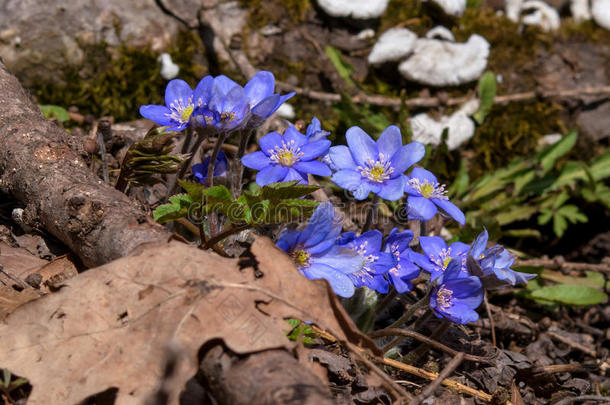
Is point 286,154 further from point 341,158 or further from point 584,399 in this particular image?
point 584,399

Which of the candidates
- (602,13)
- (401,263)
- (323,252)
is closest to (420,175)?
(401,263)

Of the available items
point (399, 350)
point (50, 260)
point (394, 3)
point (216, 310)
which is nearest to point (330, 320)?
point (216, 310)

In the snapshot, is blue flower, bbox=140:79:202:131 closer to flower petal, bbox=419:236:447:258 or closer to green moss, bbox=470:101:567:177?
flower petal, bbox=419:236:447:258

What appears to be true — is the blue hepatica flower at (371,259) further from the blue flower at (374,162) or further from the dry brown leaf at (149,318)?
the dry brown leaf at (149,318)

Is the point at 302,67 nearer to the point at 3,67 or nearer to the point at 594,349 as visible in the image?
the point at 3,67

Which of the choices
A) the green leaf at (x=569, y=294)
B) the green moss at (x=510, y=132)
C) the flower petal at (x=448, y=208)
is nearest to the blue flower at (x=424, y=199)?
the flower petal at (x=448, y=208)

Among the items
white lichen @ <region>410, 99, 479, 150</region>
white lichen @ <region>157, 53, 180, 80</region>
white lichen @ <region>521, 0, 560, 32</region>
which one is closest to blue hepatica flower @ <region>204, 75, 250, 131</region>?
white lichen @ <region>157, 53, 180, 80</region>
